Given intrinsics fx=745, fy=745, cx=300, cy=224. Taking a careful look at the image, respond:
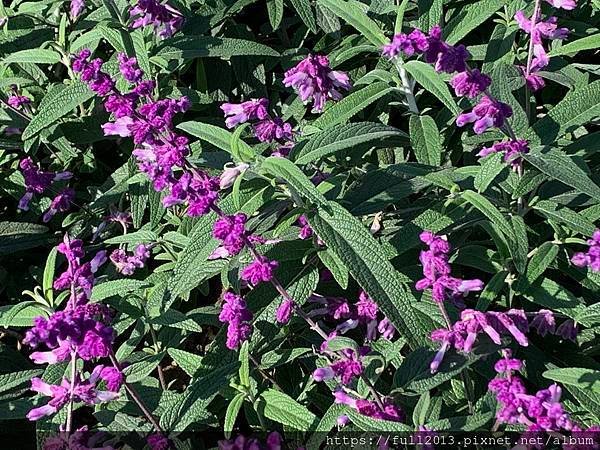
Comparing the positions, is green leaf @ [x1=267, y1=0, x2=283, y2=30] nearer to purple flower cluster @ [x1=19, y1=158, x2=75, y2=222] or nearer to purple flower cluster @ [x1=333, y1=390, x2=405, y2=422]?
purple flower cluster @ [x1=19, y1=158, x2=75, y2=222]

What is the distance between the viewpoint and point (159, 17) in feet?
14.0

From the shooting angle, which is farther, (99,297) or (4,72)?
(4,72)

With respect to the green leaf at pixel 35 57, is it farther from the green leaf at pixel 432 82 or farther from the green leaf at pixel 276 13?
the green leaf at pixel 432 82

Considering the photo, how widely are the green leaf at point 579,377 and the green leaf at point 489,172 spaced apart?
83 centimetres

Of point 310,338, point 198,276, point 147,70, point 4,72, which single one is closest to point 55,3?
point 4,72

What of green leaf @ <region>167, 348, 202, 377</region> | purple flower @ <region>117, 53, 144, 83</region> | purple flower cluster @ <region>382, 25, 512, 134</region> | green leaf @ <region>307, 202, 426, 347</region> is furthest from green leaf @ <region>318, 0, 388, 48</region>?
green leaf @ <region>167, 348, 202, 377</region>

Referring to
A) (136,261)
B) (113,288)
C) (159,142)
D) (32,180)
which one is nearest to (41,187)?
(32,180)

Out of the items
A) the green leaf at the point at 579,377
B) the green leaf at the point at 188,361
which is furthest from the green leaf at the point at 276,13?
the green leaf at the point at 579,377

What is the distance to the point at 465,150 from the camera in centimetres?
422

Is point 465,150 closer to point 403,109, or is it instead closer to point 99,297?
point 403,109

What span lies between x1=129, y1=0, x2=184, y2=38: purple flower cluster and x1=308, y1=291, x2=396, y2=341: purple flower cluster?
6.24 feet

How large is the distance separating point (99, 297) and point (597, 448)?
221 centimetres

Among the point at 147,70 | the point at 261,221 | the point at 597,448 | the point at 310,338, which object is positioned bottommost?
the point at 310,338

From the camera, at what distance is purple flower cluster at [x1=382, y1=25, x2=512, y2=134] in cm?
292
